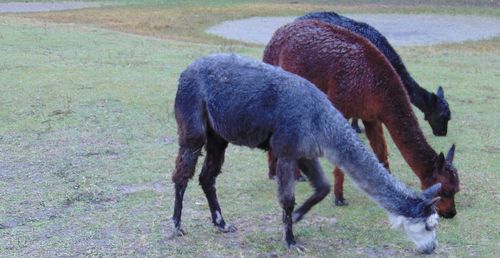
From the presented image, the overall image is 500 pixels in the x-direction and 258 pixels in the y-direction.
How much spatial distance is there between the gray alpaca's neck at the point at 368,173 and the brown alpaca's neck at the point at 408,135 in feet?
3.93

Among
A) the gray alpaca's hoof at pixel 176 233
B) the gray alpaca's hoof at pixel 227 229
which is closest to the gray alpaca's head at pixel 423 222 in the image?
the gray alpaca's hoof at pixel 227 229

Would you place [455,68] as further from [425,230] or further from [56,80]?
[425,230]

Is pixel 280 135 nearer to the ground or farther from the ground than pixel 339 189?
farther from the ground

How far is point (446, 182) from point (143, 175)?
3.23 m

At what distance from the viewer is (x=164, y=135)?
31.1 ft

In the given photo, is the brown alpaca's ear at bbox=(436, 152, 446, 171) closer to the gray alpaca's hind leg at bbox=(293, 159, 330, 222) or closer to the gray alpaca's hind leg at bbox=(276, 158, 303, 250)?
the gray alpaca's hind leg at bbox=(293, 159, 330, 222)

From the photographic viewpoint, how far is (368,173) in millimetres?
5223

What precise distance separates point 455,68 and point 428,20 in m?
11.3

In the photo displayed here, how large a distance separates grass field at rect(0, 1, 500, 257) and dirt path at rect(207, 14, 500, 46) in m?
5.78

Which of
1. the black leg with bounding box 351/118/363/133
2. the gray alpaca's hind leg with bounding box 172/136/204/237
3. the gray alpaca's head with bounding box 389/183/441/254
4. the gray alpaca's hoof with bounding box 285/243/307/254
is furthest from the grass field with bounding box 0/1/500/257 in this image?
the black leg with bounding box 351/118/363/133

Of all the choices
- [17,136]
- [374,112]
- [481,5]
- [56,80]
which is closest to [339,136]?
[374,112]

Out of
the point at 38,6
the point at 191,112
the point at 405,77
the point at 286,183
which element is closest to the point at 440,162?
the point at 286,183

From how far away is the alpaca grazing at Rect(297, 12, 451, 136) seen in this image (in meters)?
8.62

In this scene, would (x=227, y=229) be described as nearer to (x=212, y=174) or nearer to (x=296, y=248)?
(x=212, y=174)
